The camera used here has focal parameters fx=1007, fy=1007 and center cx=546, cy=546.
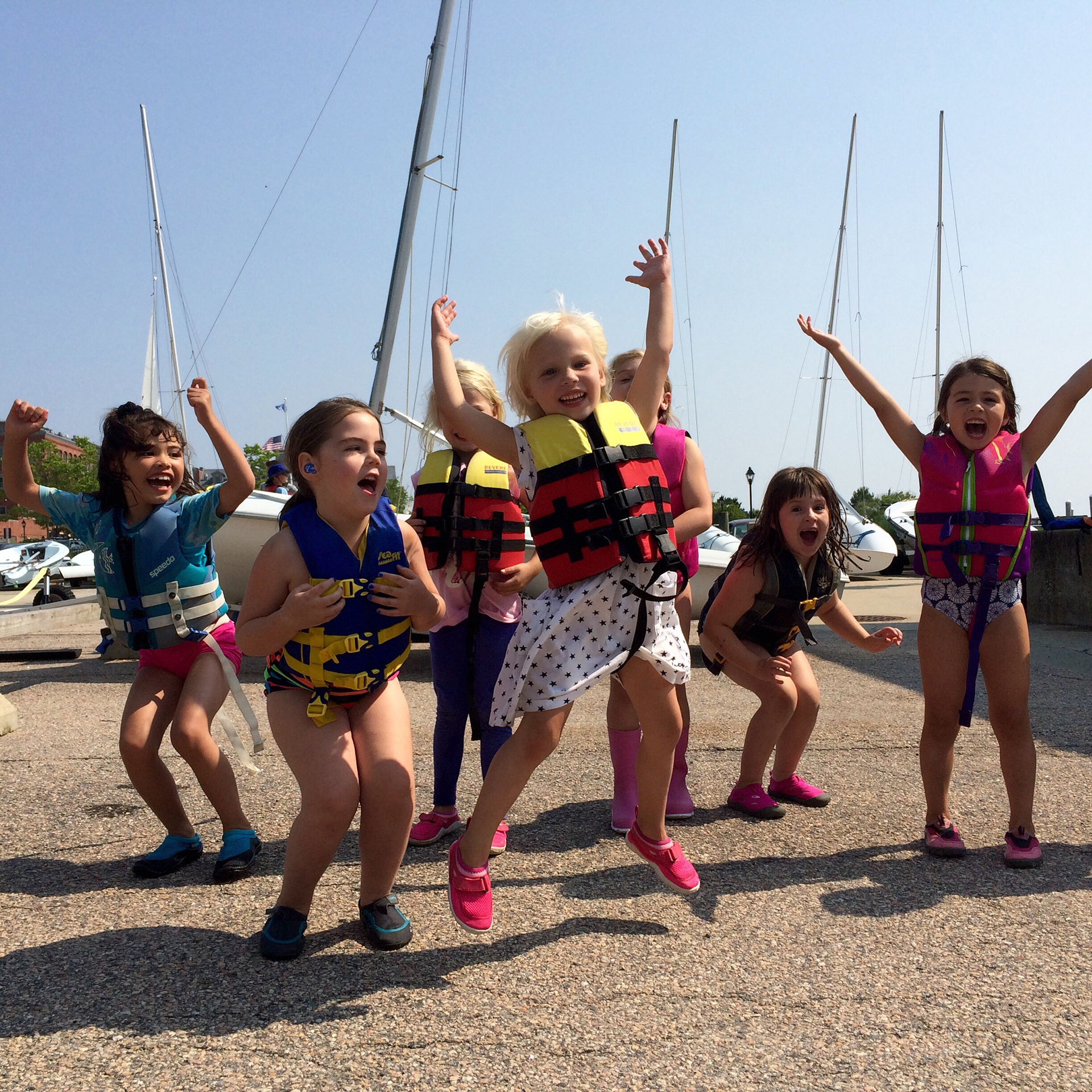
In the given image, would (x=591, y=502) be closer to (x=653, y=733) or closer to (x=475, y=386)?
(x=653, y=733)

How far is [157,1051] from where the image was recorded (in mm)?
2227

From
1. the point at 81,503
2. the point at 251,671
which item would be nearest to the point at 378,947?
the point at 81,503

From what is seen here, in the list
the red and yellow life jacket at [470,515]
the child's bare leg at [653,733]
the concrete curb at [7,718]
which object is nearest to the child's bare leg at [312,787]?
the child's bare leg at [653,733]

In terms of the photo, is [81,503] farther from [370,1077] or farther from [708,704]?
[708,704]

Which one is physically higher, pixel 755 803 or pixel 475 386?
pixel 475 386

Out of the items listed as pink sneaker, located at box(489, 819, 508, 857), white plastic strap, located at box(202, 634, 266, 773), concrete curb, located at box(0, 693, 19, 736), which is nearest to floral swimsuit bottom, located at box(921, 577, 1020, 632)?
pink sneaker, located at box(489, 819, 508, 857)

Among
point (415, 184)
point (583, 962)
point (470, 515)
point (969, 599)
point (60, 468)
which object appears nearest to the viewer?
point (583, 962)

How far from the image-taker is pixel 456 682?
12.9ft

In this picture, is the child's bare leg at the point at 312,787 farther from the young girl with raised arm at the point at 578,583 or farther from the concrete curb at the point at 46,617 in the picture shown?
the concrete curb at the point at 46,617

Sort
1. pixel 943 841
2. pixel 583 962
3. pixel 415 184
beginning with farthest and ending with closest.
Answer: pixel 415 184 → pixel 943 841 → pixel 583 962

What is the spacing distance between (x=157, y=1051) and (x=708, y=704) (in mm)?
5186

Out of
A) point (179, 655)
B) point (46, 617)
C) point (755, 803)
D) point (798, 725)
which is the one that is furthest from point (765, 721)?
point (46, 617)

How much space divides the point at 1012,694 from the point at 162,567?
3.11 meters

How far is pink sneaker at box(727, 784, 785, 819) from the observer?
163 inches
